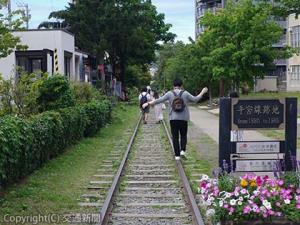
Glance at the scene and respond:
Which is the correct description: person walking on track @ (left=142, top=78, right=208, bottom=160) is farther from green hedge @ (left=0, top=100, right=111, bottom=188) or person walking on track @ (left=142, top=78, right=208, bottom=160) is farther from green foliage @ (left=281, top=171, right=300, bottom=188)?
green foliage @ (left=281, top=171, right=300, bottom=188)

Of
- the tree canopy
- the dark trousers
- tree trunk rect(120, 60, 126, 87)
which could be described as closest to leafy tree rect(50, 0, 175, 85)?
tree trunk rect(120, 60, 126, 87)

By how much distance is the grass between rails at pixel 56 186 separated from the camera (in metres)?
8.41

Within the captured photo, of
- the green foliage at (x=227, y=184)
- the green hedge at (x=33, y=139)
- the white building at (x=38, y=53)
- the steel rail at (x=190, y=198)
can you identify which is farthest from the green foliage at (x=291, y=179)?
the white building at (x=38, y=53)

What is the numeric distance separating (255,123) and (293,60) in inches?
2373

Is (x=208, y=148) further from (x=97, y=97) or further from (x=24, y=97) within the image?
(x=97, y=97)

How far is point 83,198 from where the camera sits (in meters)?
9.34

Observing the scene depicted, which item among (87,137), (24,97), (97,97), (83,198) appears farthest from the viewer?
(97,97)

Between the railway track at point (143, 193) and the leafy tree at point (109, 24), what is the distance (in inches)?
1340

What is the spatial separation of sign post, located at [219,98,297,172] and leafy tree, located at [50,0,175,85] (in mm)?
38924

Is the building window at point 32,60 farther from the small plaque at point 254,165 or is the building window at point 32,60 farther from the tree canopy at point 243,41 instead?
the small plaque at point 254,165

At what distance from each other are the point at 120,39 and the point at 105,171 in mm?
39420

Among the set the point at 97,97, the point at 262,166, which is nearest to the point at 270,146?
the point at 262,166

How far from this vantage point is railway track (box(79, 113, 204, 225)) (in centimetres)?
802

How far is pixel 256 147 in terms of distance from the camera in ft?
31.9
